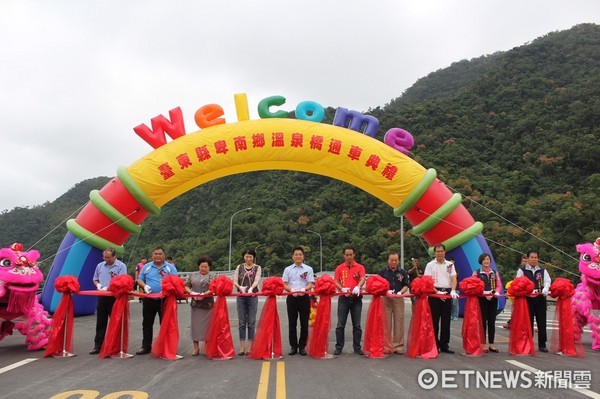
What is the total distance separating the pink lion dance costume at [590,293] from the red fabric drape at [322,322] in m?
3.95

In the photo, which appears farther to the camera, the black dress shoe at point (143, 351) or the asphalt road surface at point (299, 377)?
the black dress shoe at point (143, 351)

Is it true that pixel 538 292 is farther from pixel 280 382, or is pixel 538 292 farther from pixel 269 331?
pixel 280 382

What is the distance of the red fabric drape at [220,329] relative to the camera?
685 cm

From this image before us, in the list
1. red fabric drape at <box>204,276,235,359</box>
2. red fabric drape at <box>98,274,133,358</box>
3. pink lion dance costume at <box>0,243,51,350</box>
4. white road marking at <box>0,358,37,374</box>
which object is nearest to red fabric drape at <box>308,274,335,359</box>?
red fabric drape at <box>204,276,235,359</box>

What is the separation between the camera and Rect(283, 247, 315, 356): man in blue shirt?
7.07 meters

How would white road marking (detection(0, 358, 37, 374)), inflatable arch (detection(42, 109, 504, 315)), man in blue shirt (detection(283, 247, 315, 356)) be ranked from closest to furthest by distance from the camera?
1. white road marking (detection(0, 358, 37, 374))
2. man in blue shirt (detection(283, 247, 315, 356))
3. inflatable arch (detection(42, 109, 504, 315))

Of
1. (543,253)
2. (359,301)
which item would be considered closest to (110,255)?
(359,301)

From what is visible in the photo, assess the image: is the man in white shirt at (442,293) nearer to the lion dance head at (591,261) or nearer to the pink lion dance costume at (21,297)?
the lion dance head at (591,261)

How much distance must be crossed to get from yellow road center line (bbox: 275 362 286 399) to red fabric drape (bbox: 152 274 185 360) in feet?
5.04

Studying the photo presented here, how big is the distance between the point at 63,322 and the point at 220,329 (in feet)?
7.33

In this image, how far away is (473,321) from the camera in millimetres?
7184

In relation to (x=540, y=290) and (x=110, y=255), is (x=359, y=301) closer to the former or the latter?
(x=540, y=290)

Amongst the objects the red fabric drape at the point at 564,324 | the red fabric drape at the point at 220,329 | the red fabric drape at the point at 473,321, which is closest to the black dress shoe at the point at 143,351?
the red fabric drape at the point at 220,329

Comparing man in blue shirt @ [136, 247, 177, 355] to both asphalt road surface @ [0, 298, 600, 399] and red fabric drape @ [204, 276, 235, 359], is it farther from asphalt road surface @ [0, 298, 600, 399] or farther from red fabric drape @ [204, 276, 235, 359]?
red fabric drape @ [204, 276, 235, 359]
